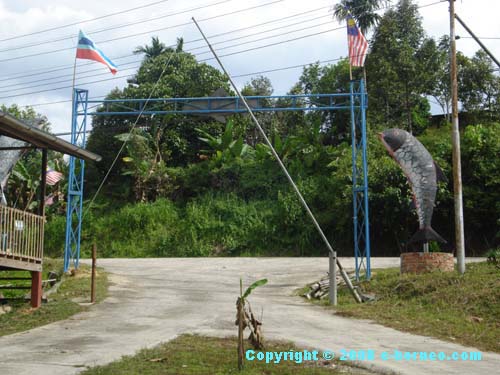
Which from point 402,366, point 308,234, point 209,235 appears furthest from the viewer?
point 209,235

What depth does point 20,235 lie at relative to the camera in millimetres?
14164

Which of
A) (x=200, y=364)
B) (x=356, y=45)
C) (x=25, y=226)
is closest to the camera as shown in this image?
(x=200, y=364)

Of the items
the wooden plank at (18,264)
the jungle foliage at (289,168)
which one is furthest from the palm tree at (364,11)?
the wooden plank at (18,264)

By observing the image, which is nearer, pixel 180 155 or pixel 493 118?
pixel 493 118

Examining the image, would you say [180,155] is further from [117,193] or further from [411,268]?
[411,268]

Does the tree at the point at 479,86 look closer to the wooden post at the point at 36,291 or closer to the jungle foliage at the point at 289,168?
the jungle foliage at the point at 289,168

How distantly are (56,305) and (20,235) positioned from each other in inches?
67.5

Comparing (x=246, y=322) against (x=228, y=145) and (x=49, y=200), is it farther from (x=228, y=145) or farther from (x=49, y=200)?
(x=49, y=200)

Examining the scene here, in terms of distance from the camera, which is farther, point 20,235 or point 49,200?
point 49,200

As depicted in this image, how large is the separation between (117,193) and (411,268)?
23.5 meters

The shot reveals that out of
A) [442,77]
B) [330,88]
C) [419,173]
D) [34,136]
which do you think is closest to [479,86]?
[442,77]

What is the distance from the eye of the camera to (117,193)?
119ft

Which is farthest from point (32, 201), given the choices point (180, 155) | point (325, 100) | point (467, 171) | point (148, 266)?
point (467, 171)

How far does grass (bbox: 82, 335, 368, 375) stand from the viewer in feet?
24.3
